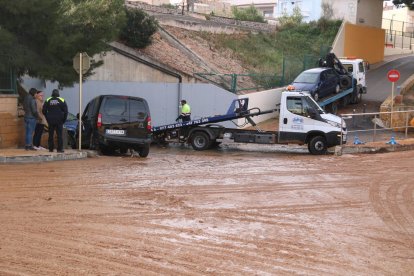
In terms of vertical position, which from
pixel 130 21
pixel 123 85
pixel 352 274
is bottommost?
pixel 352 274

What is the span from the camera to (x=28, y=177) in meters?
11.6

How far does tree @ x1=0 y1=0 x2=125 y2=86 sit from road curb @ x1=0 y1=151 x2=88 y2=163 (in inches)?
101

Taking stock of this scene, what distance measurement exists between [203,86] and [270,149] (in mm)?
5168

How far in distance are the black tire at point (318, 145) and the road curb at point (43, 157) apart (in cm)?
800

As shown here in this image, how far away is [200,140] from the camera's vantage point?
20.9m

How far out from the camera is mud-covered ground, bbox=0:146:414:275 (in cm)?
661

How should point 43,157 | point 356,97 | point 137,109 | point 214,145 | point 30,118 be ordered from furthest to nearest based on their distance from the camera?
point 356,97 < point 214,145 < point 137,109 < point 30,118 < point 43,157

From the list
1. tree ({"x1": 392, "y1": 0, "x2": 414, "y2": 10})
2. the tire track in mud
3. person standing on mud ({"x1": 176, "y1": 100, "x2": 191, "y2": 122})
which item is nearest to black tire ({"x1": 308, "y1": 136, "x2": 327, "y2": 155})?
person standing on mud ({"x1": 176, "y1": 100, "x2": 191, "y2": 122})

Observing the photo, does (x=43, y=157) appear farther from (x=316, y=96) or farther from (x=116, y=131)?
(x=316, y=96)

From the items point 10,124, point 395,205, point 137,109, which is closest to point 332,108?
point 137,109

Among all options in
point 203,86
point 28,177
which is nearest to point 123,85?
point 203,86

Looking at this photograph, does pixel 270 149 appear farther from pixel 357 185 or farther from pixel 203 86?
pixel 357 185

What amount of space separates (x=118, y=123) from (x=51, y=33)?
293cm

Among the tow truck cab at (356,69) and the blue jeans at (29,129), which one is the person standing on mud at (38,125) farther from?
the tow truck cab at (356,69)
